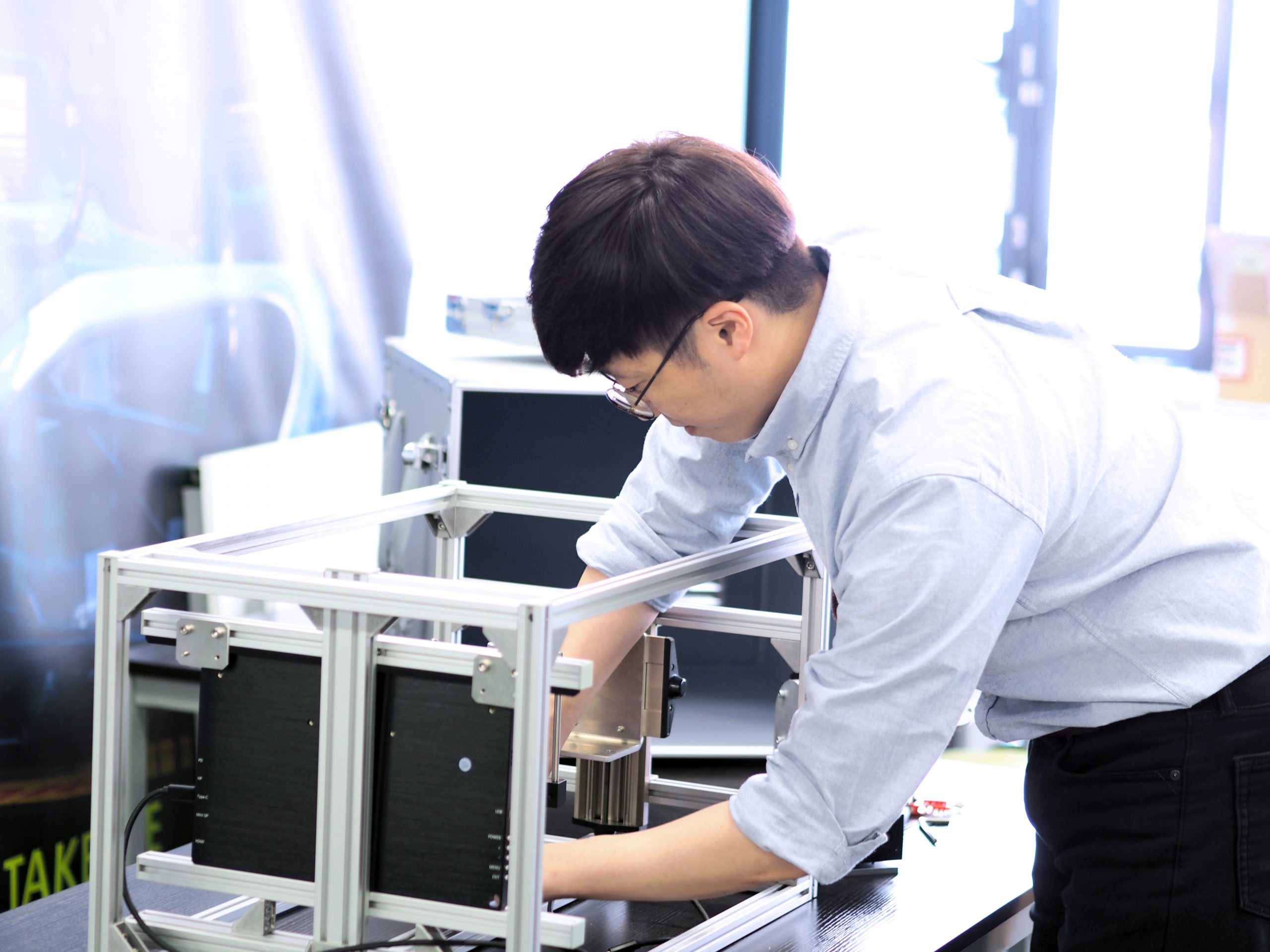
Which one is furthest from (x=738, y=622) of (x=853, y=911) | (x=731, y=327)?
(x=731, y=327)

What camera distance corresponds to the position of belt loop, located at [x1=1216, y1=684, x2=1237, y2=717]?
935 millimetres

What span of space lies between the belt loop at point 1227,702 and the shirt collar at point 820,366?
355mm

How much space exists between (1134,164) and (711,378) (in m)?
2.47

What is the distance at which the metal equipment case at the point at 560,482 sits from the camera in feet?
5.06

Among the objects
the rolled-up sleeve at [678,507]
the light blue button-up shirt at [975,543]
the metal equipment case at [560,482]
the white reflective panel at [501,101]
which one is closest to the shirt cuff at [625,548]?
the rolled-up sleeve at [678,507]

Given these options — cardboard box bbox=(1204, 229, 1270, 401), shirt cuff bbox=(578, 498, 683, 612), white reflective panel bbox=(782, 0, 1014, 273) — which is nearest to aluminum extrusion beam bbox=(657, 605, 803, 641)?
shirt cuff bbox=(578, 498, 683, 612)

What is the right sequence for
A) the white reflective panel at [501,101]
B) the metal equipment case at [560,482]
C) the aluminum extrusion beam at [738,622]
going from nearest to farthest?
1. the aluminum extrusion beam at [738,622]
2. the metal equipment case at [560,482]
3. the white reflective panel at [501,101]

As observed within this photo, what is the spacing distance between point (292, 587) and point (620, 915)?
1.51 ft

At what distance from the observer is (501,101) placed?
8.57 ft

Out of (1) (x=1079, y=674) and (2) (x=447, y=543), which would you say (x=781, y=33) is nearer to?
(2) (x=447, y=543)

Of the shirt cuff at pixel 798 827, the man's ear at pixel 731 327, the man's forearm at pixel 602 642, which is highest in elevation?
the man's ear at pixel 731 327

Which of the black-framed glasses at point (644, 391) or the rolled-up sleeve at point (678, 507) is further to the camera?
the rolled-up sleeve at point (678, 507)

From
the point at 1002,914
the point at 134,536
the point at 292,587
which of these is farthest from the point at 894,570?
the point at 134,536

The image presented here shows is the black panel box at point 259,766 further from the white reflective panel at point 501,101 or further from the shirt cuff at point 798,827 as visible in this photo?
the white reflective panel at point 501,101
